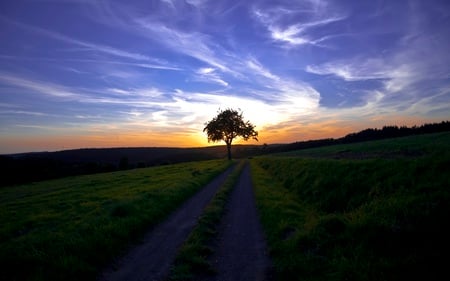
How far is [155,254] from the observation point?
942 cm

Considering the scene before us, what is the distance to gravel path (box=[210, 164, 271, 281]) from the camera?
7.80 m

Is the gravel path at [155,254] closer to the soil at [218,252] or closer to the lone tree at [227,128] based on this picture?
the soil at [218,252]

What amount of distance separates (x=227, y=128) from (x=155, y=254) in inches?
2813

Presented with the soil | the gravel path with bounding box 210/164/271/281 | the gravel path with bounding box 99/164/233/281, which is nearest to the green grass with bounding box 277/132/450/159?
the gravel path with bounding box 210/164/271/281

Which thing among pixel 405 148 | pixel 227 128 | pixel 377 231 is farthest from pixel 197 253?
pixel 227 128

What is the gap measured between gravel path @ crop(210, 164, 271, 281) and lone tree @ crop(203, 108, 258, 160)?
215 feet

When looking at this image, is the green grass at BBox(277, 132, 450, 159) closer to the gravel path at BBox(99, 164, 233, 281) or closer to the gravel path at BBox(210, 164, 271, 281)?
the gravel path at BBox(210, 164, 271, 281)

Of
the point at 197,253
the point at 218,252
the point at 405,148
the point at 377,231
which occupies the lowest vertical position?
the point at 218,252

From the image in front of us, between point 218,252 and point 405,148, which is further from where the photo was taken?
point 405,148

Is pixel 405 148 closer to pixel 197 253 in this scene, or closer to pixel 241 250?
pixel 241 250

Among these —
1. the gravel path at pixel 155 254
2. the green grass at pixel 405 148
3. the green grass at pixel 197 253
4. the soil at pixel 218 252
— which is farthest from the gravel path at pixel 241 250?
the green grass at pixel 405 148

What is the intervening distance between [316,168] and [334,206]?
766cm

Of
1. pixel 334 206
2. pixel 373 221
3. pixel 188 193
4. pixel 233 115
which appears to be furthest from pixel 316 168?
pixel 233 115

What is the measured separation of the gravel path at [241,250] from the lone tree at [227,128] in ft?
215
